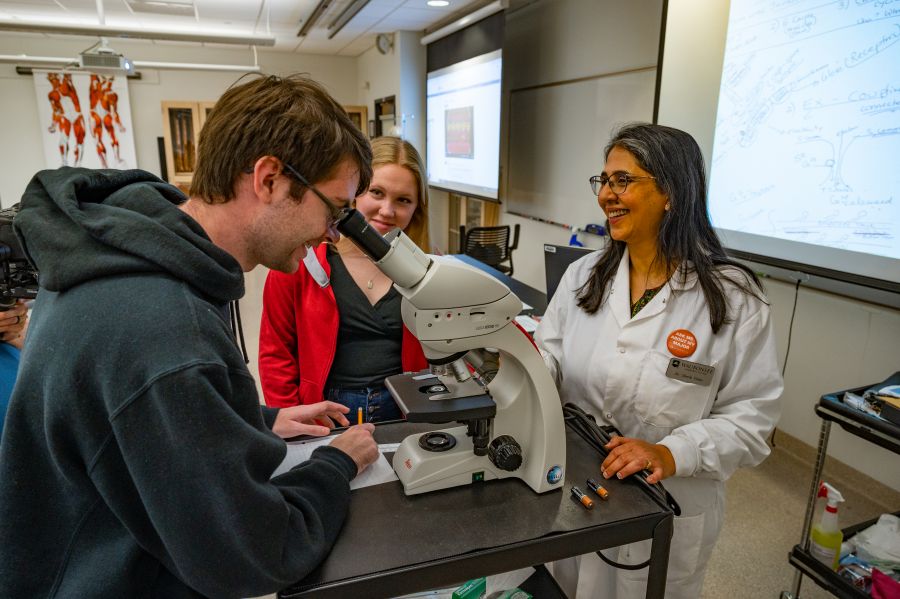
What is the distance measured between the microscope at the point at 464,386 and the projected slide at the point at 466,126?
426cm

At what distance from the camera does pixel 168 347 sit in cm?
65

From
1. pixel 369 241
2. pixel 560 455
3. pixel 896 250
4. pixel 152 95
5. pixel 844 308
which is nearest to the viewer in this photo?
pixel 369 241

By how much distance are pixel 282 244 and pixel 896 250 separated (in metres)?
2.05

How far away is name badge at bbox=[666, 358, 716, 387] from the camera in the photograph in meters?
1.19

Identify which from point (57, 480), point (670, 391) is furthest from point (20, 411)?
point (670, 391)

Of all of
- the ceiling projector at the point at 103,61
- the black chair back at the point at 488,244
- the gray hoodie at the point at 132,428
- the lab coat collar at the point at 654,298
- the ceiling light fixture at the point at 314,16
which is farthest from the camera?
the ceiling light fixture at the point at 314,16

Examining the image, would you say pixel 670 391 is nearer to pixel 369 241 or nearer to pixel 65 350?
pixel 369 241

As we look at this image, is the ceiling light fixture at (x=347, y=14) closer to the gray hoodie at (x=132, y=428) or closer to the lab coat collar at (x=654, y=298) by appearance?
the lab coat collar at (x=654, y=298)

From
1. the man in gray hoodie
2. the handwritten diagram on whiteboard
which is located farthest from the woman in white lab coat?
the handwritten diagram on whiteboard

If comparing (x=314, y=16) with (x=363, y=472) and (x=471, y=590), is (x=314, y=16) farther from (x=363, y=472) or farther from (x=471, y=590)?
(x=471, y=590)

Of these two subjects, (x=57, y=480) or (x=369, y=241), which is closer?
(x=57, y=480)

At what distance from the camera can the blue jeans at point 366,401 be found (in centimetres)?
141

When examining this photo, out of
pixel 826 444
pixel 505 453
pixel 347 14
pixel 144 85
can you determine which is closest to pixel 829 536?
pixel 826 444

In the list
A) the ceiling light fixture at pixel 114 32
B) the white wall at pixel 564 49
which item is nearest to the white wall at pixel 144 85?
the ceiling light fixture at pixel 114 32
